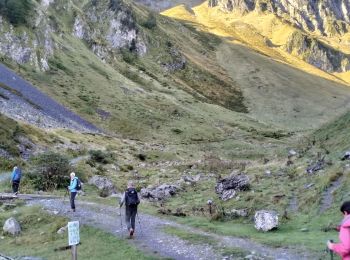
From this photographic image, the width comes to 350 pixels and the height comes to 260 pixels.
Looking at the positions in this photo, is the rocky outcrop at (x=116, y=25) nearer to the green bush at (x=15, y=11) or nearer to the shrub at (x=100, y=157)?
the green bush at (x=15, y=11)

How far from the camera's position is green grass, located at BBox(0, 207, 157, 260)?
20.5 meters

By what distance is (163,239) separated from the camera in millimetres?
21609

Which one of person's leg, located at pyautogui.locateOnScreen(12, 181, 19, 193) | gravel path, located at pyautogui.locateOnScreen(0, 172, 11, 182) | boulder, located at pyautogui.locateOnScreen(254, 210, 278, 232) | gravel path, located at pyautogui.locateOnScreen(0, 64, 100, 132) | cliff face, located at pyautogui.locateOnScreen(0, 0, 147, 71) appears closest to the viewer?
boulder, located at pyautogui.locateOnScreen(254, 210, 278, 232)

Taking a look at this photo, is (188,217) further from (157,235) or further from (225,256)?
(225,256)

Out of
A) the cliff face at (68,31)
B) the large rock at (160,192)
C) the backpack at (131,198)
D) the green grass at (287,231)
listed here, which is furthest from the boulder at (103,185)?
the cliff face at (68,31)

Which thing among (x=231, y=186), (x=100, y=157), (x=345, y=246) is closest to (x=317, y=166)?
(x=231, y=186)

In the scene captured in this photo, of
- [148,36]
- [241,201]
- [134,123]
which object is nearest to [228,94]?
[148,36]

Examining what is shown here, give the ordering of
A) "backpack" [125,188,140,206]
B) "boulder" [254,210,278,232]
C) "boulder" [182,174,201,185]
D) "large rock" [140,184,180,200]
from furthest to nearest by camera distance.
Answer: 1. "boulder" [182,174,201,185]
2. "large rock" [140,184,180,200]
3. "backpack" [125,188,140,206]
4. "boulder" [254,210,278,232]

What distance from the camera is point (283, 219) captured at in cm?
2414

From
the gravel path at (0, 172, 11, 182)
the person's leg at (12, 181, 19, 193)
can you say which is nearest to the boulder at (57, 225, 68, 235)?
the person's leg at (12, 181, 19, 193)

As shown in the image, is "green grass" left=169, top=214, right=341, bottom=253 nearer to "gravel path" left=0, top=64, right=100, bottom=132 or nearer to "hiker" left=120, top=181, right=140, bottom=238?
"hiker" left=120, top=181, right=140, bottom=238

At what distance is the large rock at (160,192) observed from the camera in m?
35.9

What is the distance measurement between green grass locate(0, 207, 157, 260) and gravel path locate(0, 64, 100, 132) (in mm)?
44812

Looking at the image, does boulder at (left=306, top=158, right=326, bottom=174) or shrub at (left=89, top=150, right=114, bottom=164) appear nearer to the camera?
boulder at (left=306, top=158, right=326, bottom=174)
